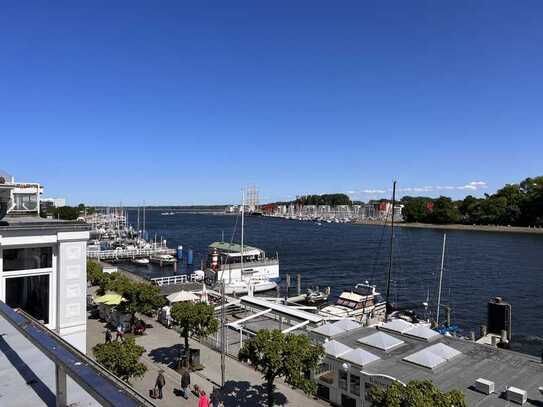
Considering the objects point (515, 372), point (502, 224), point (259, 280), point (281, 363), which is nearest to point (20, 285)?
point (281, 363)

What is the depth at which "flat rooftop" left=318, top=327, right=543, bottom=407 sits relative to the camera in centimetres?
1667

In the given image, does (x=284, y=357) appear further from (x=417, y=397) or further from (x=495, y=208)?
(x=495, y=208)

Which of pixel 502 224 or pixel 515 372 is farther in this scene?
pixel 502 224

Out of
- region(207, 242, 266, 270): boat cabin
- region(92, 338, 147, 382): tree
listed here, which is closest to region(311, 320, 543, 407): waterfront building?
region(92, 338, 147, 382): tree

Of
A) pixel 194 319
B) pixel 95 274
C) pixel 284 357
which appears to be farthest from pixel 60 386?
pixel 95 274

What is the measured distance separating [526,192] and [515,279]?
12127 centimetres

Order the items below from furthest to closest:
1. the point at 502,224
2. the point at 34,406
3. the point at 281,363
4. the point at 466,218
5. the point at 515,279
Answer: the point at 466,218 < the point at 502,224 < the point at 515,279 < the point at 281,363 < the point at 34,406

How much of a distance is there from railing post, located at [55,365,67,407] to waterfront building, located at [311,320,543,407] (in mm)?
16211

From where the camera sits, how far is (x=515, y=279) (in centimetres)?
6531

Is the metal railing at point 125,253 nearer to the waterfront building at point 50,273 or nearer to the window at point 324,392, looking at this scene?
the window at point 324,392

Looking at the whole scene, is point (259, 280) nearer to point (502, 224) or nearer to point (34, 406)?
point (34, 406)

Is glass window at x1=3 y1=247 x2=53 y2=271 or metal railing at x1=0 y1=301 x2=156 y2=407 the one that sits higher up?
metal railing at x1=0 y1=301 x2=156 y2=407

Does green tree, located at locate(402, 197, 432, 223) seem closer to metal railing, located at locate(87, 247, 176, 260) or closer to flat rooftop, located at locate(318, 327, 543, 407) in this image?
metal railing, located at locate(87, 247, 176, 260)

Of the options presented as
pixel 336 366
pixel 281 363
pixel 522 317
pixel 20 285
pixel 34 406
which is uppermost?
pixel 34 406
